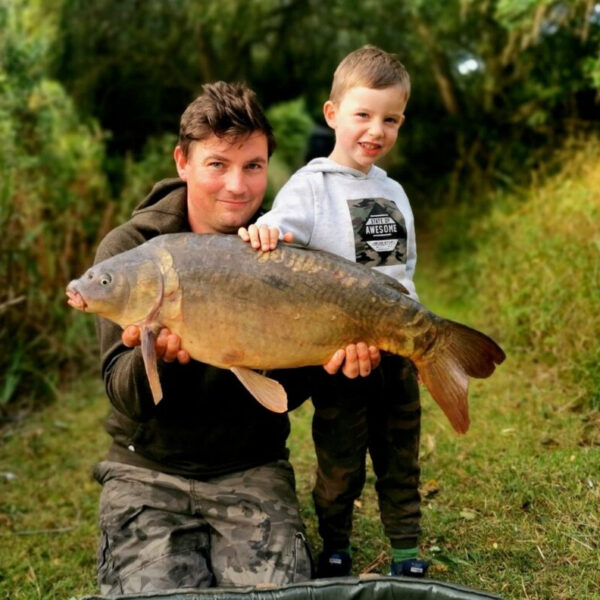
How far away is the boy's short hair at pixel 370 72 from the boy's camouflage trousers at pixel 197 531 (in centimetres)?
140

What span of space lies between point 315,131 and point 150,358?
1093 centimetres

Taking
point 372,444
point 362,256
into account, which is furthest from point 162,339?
point 372,444

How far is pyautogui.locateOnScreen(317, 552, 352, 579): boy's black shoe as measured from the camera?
3018 mm

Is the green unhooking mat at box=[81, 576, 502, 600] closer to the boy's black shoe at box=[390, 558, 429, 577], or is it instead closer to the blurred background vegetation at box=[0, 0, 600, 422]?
the boy's black shoe at box=[390, 558, 429, 577]

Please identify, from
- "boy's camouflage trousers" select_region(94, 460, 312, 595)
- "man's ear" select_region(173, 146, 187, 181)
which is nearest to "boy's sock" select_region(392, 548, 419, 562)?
"boy's camouflage trousers" select_region(94, 460, 312, 595)

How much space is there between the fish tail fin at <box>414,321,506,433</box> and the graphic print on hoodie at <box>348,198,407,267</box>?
1.35ft

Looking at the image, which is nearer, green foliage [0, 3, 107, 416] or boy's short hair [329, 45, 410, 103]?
boy's short hair [329, 45, 410, 103]

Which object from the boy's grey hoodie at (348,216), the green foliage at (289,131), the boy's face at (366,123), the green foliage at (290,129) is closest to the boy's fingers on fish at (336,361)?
the boy's grey hoodie at (348,216)

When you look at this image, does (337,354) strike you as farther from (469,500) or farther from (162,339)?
(469,500)

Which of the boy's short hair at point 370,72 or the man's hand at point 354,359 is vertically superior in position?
the boy's short hair at point 370,72

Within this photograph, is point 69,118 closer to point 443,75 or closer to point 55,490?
point 443,75

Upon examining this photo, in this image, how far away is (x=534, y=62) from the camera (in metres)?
8.34

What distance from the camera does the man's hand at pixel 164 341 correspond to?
2381 mm

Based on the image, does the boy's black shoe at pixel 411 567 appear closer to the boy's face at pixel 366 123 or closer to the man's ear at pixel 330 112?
the boy's face at pixel 366 123
